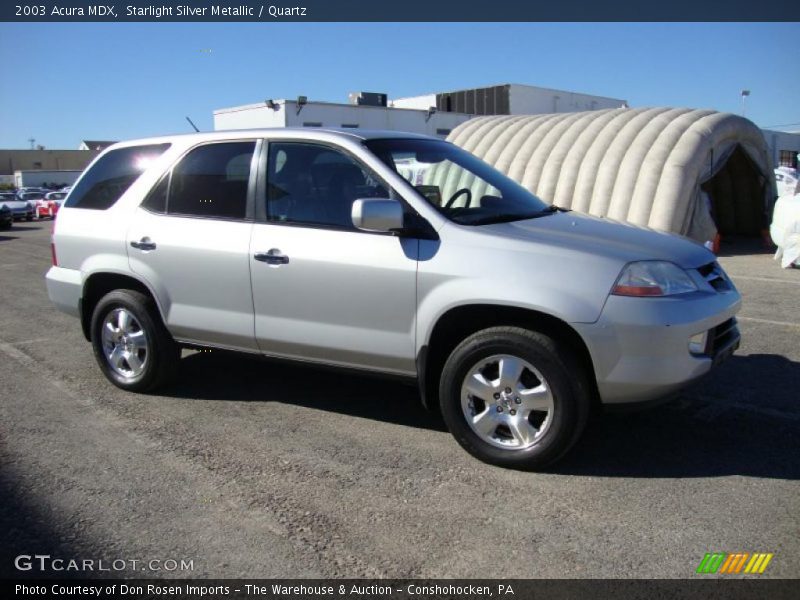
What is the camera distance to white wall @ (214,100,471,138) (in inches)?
1280

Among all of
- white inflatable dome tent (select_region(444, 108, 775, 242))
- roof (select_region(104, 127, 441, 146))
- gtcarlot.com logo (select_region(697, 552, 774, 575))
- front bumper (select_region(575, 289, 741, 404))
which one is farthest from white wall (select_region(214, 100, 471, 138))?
gtcarlot.com logo (select_region(697, 552, 774, 575))

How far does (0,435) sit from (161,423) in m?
1.03

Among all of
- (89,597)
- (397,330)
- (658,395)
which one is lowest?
(89,597)

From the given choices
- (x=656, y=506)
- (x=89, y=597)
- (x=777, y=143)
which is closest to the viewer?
(x=89, y=597)

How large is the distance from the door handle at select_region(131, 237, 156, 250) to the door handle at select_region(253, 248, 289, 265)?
38.7 inches

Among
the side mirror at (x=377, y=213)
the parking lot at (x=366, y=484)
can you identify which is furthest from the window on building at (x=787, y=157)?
the side mirror at (x=377, y=213)

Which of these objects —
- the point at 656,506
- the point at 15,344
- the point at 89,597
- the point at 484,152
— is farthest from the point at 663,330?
the point at 484,152

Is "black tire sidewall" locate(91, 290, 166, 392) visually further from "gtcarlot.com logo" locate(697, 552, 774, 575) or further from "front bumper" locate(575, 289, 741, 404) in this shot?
"gtcarlot.com logo" locate(697, 552, 774, 575)

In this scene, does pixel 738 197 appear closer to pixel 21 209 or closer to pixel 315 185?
pixel 315 185

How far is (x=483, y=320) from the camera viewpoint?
13.4 ft

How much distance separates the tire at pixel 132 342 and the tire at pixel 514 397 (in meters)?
2.32

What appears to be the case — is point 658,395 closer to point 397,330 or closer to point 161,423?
point 397,330

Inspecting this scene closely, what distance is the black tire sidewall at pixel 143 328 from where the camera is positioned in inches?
204

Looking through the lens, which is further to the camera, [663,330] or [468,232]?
[468,232]
